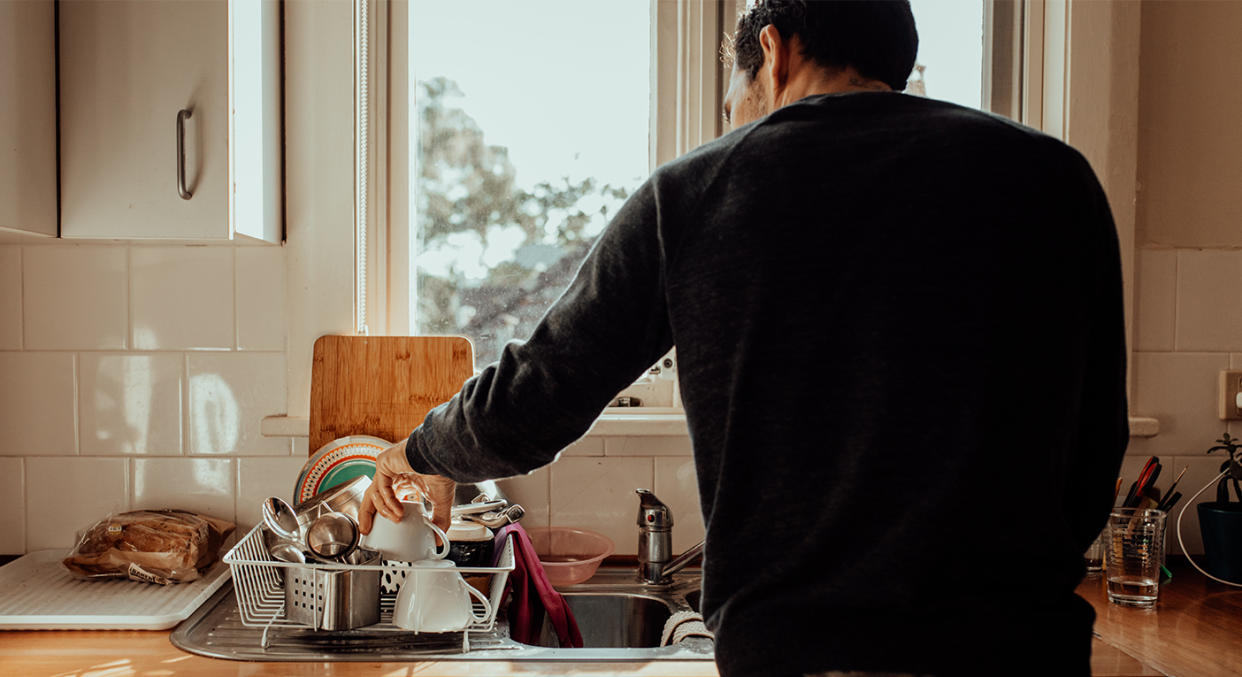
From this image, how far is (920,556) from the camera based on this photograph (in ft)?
2.23

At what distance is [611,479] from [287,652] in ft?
2.10

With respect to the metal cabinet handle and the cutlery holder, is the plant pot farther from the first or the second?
the metal cabinet handle

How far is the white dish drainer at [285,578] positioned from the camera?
1.20 m

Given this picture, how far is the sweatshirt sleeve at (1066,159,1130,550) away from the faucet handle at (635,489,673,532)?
800mm

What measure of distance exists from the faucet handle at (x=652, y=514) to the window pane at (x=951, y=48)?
2.97 ft

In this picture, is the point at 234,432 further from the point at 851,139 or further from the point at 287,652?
the point at 851,139

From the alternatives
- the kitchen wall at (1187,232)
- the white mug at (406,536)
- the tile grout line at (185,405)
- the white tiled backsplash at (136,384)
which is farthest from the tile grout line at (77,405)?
the kitchen wall at (1187,232)

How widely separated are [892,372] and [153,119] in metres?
1.15

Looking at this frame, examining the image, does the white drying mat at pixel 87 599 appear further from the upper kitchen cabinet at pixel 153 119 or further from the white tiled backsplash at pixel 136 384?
the upper kitchen cabinet at pixel 153 119

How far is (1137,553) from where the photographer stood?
1381 millimetres

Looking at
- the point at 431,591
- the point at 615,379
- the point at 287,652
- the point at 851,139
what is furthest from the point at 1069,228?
the point at 287,652

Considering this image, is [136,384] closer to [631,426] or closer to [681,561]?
[631,426]

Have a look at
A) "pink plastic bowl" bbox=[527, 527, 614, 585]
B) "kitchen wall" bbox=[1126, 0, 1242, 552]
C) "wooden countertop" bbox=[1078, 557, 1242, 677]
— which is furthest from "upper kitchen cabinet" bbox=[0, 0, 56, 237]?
"kitchen wall" bbox=[1126, 0, 1242, 552]

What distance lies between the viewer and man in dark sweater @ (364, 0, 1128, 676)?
0.68m
